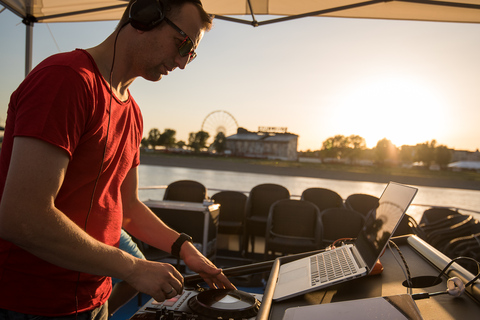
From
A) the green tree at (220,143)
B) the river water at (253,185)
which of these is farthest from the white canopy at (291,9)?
the green tree at (220,143)

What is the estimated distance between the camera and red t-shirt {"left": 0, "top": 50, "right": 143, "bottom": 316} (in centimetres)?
87

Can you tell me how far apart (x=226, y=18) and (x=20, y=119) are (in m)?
3.97

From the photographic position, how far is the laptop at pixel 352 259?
1.06 m

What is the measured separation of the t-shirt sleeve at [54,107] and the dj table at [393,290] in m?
0.56

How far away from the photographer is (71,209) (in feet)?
3.54

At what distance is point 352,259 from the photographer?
4.05 feet

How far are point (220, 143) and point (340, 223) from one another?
210 ft

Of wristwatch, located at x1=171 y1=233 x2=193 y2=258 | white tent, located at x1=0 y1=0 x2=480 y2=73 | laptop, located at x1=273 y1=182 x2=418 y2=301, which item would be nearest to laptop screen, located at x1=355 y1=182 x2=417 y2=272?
laptop, located at x1=273 y1=182 x2=418 y2=301

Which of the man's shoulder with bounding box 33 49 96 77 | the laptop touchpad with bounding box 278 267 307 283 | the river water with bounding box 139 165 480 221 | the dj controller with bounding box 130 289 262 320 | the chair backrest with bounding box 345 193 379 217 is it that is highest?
the man's shoulder with bounding box 33 49 96 77

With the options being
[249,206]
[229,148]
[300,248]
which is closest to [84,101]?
[300,248]

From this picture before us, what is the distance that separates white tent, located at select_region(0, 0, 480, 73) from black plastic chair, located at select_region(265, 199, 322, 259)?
9.25 feet

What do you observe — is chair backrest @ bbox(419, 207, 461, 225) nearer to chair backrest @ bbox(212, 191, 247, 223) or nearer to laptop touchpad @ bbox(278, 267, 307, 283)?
chair backrest @ bbox(212, 191, 247, 223)

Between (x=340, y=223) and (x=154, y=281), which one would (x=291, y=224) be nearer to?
(x=340, y=223)

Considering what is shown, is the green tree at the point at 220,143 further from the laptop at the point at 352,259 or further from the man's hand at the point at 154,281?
the man's hand at the point at 154,281
